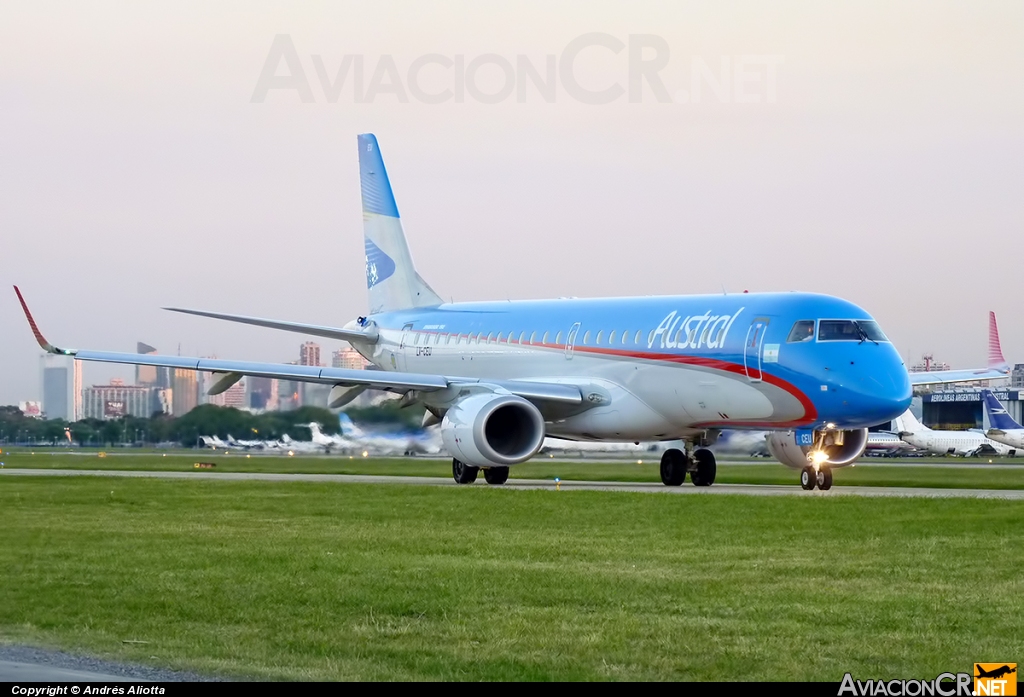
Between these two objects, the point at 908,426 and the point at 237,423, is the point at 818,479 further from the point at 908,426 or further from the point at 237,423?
the point at 908,426

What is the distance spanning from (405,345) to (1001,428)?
42.1 metres

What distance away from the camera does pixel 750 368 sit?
2878 cm

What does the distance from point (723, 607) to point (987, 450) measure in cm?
6809

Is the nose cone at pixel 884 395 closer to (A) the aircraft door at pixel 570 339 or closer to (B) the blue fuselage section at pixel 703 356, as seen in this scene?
(B) the blue fuselage section at pixel 703 356

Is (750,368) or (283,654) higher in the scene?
(750,368)

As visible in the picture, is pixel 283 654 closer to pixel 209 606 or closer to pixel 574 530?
pixel 209 606

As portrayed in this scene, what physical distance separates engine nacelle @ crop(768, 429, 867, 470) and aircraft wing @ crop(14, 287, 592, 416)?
13.9 feet

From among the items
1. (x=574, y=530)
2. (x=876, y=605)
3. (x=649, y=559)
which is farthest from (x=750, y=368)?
(x=876, y=605)

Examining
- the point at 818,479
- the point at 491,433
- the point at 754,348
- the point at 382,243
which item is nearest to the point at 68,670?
the point at 754,348

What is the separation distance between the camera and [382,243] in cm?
4197

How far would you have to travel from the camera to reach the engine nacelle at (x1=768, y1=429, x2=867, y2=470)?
1165 inches

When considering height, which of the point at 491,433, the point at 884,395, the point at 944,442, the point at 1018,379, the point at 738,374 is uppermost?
the point at 1018,379

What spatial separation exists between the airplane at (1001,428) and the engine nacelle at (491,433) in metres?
44.4

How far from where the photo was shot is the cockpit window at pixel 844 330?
91.9 feet
